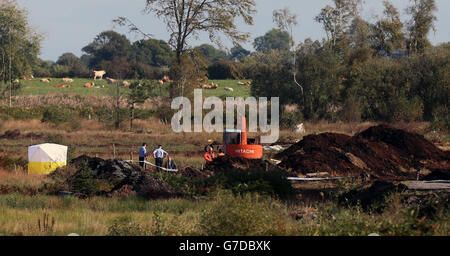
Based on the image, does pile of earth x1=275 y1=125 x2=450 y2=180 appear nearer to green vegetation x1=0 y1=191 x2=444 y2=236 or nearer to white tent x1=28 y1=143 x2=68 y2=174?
white tent x1=28 y1=143 x2=68 y2=174

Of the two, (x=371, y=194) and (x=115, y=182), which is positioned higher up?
(x=371, y=194)

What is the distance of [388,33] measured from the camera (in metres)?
71.1

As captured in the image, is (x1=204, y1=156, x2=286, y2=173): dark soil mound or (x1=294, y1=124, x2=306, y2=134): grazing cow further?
(x1=294, y1=124, x2=306, y2=134): grazing cow

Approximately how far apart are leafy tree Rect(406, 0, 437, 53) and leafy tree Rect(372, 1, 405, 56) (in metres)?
1.11

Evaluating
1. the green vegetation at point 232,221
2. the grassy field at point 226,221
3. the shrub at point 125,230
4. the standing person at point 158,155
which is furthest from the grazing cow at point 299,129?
the shrub at point 125,230

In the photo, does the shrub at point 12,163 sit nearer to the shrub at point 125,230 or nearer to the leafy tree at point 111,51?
the shrub at point 125,230

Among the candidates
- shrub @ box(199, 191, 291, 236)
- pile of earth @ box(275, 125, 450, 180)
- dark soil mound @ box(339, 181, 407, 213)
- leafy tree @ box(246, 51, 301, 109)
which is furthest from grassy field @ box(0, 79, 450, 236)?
leafy tree @ box(246, 51, 301, 109)

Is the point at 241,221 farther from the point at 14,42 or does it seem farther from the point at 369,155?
the point at 14,42

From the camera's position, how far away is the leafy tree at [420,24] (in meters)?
67.8

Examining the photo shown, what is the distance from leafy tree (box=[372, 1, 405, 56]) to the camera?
69.8 metres

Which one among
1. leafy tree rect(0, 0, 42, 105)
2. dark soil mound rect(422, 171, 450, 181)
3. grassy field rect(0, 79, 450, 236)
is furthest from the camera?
leafy tree rect(0, 0, 42, 105)

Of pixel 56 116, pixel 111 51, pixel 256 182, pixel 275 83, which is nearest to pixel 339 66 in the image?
pixel 275 83

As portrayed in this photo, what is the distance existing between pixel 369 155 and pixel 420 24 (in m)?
41.3

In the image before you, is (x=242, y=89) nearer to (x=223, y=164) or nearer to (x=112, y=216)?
(x=223, y=164)
